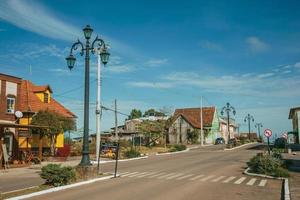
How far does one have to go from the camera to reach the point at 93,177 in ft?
61.2

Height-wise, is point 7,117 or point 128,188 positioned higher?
point 7,117

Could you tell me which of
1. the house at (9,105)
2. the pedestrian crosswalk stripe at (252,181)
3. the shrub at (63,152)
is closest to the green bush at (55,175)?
the pedestrian crosswalk stripe at (252,181)

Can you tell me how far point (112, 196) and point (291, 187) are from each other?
7.28 meters

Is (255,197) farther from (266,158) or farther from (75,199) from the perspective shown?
(266,158)

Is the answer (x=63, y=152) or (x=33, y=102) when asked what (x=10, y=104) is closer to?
(x=33, y=102)

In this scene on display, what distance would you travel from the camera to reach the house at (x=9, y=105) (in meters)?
32.0

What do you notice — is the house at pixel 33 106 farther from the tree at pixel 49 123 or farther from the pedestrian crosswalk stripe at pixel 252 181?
the pedestrian crosswalk stripe at pixel 252 181

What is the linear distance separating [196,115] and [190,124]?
21.9 ft

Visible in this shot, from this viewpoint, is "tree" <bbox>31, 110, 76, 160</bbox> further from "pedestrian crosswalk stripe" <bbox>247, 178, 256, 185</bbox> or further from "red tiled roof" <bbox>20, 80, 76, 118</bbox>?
"pedestrian crosswalk stripe" <bbox>247, 178, 256, 185</bbox>

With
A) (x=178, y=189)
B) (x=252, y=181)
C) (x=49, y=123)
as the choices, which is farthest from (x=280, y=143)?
(x=178, y=189)

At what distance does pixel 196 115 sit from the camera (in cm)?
8731

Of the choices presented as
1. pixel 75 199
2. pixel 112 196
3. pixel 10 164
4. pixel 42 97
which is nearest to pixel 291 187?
pixel 112 196

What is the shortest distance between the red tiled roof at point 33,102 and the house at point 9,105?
2570 mm

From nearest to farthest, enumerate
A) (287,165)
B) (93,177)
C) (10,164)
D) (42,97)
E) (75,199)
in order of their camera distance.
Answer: (75,199), (93,177), (287,165), (10,164), (42,97)
